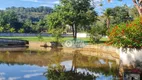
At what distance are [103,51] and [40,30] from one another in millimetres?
62121

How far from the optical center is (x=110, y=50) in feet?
90.7

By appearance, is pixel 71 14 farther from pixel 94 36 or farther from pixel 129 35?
pixel 129 35

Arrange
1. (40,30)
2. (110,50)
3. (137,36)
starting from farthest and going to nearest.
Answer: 1. (40,30)
2. (110,50)
3. (137,36)

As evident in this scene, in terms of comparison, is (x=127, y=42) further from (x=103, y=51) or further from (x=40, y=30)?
(x=40, y=30)

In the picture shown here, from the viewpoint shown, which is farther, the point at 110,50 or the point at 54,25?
the point at 54,25

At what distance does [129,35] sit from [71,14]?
27.7 meters

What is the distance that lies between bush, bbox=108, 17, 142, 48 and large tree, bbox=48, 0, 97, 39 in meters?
27.1

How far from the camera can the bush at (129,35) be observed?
44.8 feet

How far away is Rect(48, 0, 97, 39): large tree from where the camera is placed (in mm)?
41812

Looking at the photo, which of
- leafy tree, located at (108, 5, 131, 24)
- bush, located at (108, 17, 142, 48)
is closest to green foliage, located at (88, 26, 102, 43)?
bush, located at (108, 17, 142, 48)

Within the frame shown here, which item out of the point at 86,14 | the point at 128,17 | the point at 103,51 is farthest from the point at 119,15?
the point at 103,51

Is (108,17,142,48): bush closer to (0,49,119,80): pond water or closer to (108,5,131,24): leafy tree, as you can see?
(0,49,119,80): pond water

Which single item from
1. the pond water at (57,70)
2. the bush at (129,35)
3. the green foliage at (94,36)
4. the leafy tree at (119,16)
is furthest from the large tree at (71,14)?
the bush at (129,35)

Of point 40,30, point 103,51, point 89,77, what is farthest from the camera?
point 40,30
